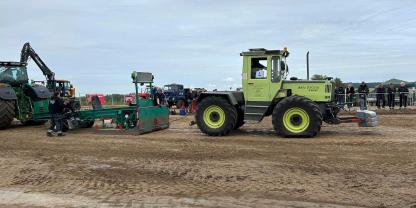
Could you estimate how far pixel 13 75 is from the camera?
17750 mm

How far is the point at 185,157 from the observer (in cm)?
1018

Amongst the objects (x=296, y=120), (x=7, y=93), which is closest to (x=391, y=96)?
(x=296, y=120)

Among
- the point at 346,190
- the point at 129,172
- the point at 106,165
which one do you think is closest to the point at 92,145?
the point at 106,165

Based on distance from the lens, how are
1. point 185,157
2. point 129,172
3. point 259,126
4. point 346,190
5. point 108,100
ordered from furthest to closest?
A: point 108,100, point 259,126, point 185,157, point 129,172, point 346,190

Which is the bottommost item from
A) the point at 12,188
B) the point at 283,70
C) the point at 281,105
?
the point at 12,188

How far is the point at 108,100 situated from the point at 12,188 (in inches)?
1751

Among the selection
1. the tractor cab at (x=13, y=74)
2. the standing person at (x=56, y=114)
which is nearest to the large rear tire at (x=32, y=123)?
the tractor cab at (x=13, y=74)

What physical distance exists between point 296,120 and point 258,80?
1.60m

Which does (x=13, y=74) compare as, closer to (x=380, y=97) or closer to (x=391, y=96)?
(x=391, y=96)

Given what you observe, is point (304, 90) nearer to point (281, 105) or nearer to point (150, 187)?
point (281, 105)

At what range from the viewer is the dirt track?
21.9ft

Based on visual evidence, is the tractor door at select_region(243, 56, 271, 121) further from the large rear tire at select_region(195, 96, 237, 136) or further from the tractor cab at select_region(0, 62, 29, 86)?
the tractor cab at select_region(0, 62, 29, 86)

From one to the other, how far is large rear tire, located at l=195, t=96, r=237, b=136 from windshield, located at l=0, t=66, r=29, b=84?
7722 mm

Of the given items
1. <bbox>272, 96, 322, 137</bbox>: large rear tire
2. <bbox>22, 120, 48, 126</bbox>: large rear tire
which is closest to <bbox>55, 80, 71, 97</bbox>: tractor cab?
<bbox>22, 120, 48, 126</bbox>: large rear tire
